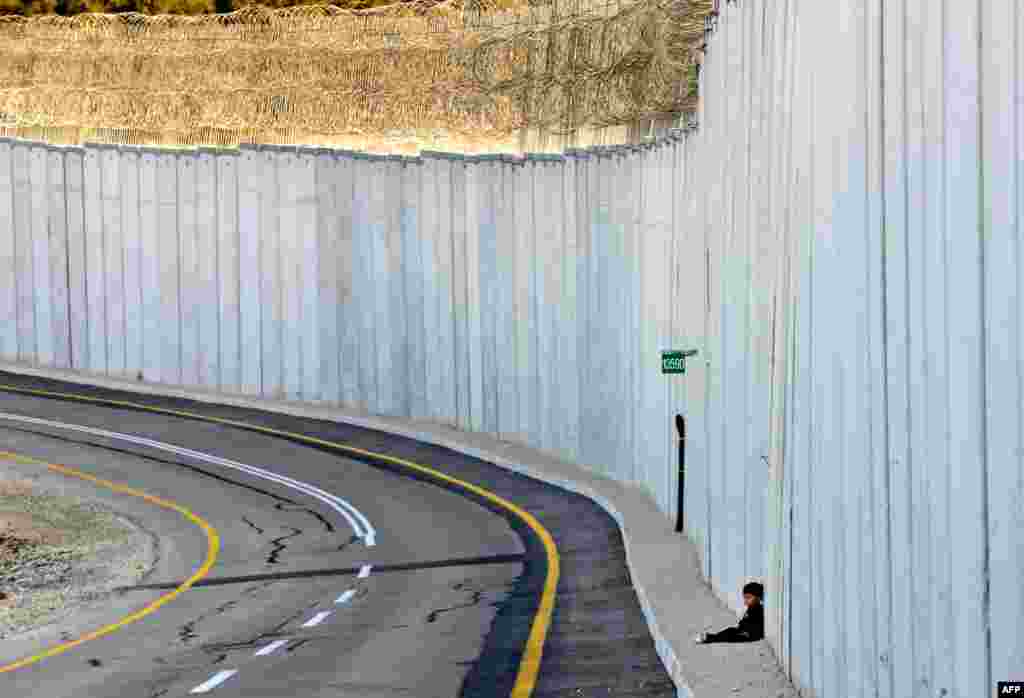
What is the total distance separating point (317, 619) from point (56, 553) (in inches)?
413

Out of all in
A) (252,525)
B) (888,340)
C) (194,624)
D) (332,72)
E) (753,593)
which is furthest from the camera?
(332,72)

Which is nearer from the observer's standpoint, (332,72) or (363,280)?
(363,280)

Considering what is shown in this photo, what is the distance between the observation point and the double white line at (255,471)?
113 ft

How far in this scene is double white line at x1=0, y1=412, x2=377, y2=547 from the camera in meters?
34.4

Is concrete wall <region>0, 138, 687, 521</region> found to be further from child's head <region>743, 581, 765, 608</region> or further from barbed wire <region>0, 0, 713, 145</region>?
child's head <region>743, 581, 765, 608</region>

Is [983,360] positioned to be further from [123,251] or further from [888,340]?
[123,251]

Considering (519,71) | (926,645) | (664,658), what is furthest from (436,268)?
(926,645)

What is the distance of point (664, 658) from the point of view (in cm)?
1866

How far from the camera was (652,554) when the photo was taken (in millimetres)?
26828

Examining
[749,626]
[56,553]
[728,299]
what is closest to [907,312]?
[749,626]

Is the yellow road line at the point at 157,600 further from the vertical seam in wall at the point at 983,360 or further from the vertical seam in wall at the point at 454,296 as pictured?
the vertical seam in wall at the point at 983,360

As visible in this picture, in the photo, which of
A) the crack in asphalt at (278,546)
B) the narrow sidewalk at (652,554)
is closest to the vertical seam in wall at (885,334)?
the narrow sidewalk at (652,554)

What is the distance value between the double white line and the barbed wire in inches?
379

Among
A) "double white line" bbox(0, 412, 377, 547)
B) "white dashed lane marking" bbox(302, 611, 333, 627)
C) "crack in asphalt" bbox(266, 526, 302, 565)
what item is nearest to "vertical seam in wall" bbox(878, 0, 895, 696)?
"white dashed lane marking" bbox(302, 611, 333, 627)
